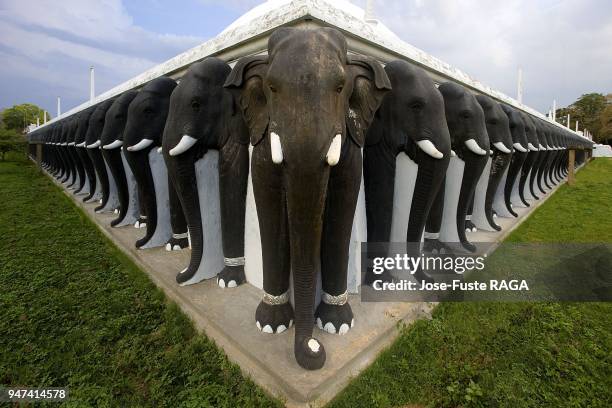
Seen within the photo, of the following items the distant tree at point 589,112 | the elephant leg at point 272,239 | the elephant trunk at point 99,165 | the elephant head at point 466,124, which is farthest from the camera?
the distant tree at point 589,112

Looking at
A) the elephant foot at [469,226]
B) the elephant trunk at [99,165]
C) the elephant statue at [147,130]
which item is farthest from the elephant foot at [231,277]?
the elephant trunk at [99,165]

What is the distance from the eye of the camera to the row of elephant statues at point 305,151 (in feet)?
5.12

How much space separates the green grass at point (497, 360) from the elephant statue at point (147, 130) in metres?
2.51

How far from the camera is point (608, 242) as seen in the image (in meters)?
4.55

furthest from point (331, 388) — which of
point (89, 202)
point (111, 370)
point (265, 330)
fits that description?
point (89, 202)

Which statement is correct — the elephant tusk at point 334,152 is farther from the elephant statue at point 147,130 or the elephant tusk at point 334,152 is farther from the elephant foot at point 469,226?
the elephant foot at point 469,226

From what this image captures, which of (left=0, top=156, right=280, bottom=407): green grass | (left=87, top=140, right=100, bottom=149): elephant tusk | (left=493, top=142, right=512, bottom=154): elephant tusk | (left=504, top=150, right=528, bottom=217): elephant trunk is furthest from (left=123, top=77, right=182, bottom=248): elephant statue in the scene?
(left=504, top=150, right=528, bottom=217): elephant trunk

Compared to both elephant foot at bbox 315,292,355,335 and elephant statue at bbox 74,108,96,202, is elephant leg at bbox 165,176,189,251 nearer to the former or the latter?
elephant foot at bbox 315,292,355,335

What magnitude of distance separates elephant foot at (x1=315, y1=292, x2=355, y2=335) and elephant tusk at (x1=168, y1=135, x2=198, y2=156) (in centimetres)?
155

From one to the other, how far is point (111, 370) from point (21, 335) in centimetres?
89

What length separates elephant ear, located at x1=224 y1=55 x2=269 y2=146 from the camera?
184cm

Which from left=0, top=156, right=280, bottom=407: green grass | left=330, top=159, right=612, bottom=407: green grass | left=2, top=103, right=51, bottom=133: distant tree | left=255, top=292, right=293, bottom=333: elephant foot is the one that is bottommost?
left=0, top=156, right=280, bottom=407: green grass

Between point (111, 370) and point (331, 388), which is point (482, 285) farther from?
point (111, 370)

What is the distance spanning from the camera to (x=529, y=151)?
6203 mm
